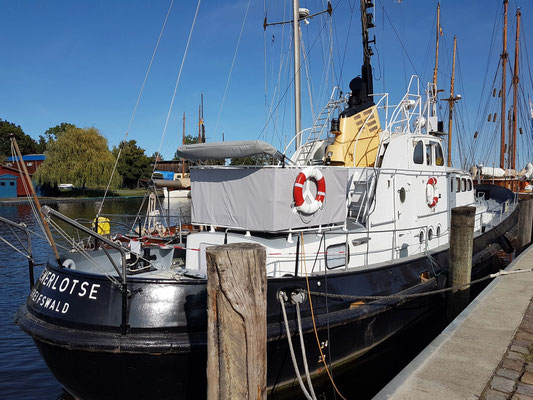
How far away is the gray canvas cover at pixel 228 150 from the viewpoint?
6324 millimetres

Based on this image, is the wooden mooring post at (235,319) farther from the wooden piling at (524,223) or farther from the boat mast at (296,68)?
the wooden piling at (524,223)

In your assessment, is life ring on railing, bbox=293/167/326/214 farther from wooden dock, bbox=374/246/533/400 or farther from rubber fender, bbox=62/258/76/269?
rubber fender, bbox=62/258/76/269

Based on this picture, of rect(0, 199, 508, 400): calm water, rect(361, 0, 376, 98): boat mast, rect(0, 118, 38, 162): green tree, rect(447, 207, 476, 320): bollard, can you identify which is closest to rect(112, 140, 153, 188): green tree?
rect(0, 118, 38, 162): green tree

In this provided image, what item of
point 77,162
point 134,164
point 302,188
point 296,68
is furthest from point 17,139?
point 302,188

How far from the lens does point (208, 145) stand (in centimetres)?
685

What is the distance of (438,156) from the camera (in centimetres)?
1034

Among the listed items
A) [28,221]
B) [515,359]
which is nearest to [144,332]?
[515,359]

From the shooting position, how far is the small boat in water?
5.09 m

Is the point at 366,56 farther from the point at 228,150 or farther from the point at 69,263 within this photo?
the point at 69,263

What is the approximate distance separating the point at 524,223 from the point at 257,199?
14.1 m

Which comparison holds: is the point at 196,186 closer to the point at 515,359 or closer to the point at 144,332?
the point at 144,332

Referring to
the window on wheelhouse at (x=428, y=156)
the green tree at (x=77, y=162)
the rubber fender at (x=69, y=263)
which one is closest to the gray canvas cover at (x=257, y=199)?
the rubber fender at (x=69, y=263)

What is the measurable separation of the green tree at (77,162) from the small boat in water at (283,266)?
142 feet

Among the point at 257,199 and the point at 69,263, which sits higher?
the point at 257,199
